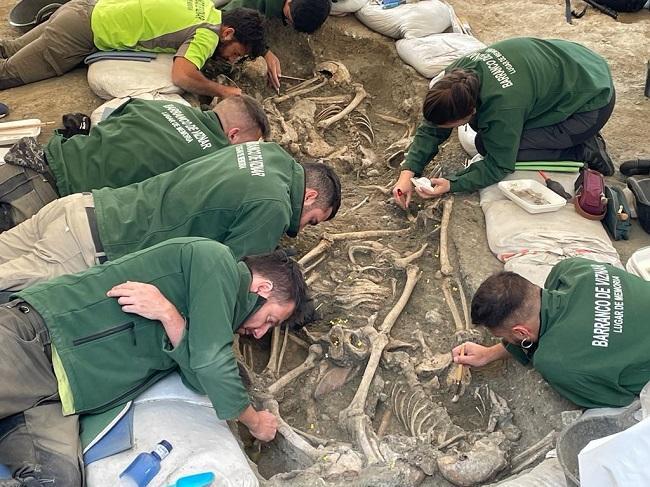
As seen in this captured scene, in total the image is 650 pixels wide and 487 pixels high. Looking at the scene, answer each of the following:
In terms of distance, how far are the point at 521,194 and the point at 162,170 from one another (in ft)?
8.24

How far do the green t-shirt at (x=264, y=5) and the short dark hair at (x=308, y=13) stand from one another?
0.94 ft

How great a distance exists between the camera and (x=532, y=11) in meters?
8.27

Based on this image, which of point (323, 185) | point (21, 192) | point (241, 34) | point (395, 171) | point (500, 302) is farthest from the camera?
point (395, 171)

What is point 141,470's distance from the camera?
2.87 m

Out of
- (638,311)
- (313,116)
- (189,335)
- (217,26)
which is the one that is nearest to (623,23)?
(313,116)

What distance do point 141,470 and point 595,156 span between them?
4.08 meters

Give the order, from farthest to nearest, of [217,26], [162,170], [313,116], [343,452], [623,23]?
[623,23]
[313,116]
[217,26]
[162,170]
[343,452]

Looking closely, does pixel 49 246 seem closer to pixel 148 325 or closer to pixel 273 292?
pixel 148 325

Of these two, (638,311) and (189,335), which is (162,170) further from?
(638,311)

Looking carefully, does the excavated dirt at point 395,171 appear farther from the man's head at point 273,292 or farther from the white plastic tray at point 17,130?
the man's head at point 273,292

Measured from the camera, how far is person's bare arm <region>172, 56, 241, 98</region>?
5.71 metres

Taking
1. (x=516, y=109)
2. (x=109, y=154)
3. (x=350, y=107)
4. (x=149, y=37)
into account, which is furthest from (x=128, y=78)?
(x=516, y=109)

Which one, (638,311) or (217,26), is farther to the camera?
(217,26)

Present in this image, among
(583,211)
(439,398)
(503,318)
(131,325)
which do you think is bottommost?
(439,398)
